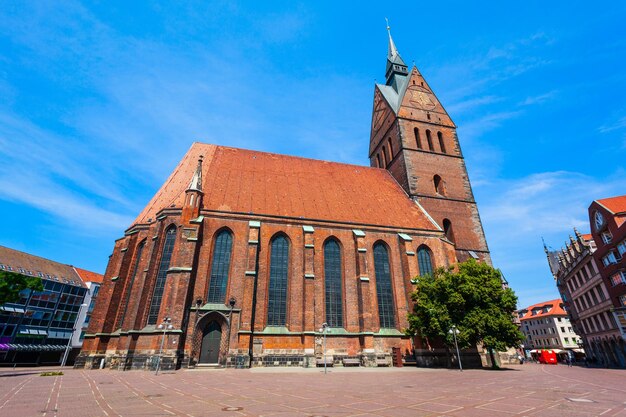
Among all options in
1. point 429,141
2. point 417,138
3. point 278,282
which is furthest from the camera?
point 429,141

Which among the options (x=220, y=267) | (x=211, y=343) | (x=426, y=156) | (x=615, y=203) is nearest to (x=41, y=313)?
(x=220, y=267)

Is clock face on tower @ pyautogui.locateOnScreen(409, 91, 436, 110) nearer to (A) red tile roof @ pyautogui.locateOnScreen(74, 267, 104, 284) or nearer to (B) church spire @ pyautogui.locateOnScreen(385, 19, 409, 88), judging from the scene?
(B) church spire @ pyautogui.locateOnScreen(385, 19, 409, 88)

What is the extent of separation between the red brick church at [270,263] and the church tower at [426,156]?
0.22 meters

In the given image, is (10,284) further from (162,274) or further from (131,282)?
(162,274)

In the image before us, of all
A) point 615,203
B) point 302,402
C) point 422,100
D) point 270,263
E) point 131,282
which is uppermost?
point 422,100

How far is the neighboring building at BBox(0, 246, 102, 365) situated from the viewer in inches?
1547

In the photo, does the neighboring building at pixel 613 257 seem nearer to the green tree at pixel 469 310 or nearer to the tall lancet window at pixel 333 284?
the green tree at pixel 469 310

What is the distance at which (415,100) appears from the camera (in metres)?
36.2

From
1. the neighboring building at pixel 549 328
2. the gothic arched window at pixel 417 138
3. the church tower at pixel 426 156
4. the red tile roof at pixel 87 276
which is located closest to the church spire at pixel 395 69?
the church tower at pixel 426 156

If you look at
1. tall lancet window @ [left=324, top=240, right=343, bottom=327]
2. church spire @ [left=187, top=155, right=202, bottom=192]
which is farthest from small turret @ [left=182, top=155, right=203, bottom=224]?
tall lancet window @ [left=324, top=240, right=343, bottom=327]

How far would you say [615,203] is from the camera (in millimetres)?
31031

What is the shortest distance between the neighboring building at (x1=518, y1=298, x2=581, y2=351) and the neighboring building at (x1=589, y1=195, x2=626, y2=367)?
1284 inches

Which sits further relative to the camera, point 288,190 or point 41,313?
point 41,313

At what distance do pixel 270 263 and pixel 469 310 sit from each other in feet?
44.6
